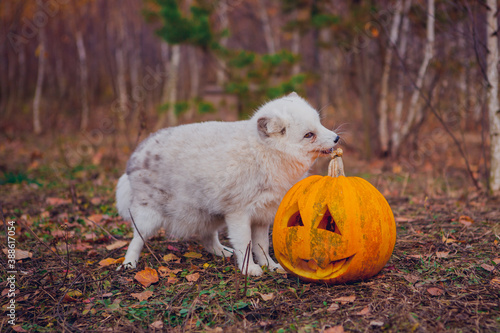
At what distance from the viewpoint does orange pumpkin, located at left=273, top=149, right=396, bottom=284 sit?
305 cm

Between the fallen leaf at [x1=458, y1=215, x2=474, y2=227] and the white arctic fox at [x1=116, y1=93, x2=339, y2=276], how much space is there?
1.93 m

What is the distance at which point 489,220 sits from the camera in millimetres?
4672

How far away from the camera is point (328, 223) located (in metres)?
3.41

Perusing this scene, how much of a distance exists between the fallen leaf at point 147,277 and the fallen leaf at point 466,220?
320cm

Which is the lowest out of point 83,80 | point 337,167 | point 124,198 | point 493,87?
point 124,198

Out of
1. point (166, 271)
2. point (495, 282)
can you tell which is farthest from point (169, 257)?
point (495, 282)

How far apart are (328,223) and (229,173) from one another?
36.8 inches

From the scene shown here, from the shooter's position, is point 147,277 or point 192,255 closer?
point 147,277

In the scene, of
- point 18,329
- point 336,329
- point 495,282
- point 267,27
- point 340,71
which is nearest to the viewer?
point 336,329

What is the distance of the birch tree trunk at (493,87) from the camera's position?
5359mm

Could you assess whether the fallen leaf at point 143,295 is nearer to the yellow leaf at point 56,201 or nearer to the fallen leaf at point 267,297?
the fallen leaf at point 267,297

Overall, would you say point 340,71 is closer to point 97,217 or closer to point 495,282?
point 97,217

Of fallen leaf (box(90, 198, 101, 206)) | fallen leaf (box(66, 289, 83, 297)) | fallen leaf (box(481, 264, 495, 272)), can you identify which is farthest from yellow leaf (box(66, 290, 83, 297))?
fallen leaf (box(481, 264, 495, 272))

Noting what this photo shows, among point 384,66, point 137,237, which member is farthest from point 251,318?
point 384,66
